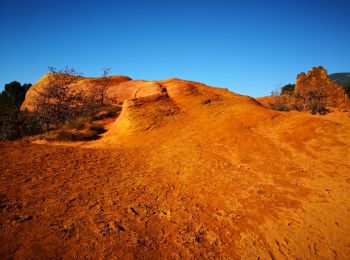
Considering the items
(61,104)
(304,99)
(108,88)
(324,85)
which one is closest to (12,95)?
(108,88)

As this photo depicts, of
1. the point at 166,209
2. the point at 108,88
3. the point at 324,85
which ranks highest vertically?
the point at 108,88

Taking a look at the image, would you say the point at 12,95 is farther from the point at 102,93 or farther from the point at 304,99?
the point at 304,99

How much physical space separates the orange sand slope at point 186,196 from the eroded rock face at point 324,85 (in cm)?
1429

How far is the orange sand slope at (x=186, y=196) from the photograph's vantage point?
145 inches

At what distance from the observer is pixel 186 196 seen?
5.29 metres

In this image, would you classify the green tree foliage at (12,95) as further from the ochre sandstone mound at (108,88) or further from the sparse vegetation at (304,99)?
the sparse vegetation at (304,99)

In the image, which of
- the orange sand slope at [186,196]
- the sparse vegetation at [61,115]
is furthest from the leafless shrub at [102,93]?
the orange sand slope at [186,196]

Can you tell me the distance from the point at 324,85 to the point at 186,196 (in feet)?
74.2

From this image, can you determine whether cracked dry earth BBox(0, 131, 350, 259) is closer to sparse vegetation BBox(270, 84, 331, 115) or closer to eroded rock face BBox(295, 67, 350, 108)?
sparse vegetation BBox(270, 84, 331, 115)

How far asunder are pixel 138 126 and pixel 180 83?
692 cm

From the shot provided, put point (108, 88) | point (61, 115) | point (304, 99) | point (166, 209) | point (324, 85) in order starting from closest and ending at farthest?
point (166, 209) < point (61, 115) < point (304, 99) < point (324, 85) < point (108, 88)

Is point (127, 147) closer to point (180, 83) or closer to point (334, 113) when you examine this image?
point (180, 83)

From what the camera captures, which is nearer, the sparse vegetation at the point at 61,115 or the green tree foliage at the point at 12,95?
the sparse vegetation at the point at 61,115

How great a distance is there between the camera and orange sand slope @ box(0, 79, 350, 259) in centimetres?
368
